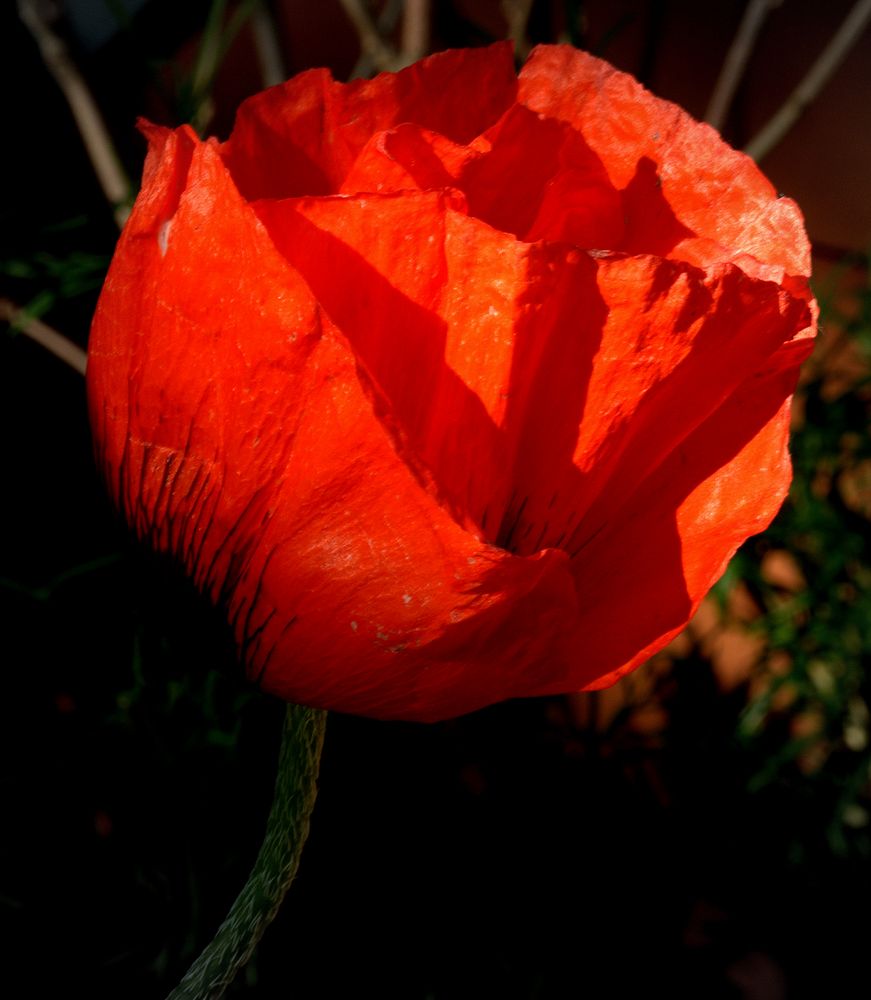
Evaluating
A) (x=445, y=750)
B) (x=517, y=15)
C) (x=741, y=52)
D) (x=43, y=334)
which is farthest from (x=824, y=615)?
(x=43, y=334)

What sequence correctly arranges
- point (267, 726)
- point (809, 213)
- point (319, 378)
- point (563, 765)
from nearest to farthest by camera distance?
point (319, 378)
point (267, 726)
point (563, 765)
point (809, 213)

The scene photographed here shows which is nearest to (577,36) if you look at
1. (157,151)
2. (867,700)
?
(157,151)

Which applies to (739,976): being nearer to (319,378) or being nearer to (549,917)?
(549,917)

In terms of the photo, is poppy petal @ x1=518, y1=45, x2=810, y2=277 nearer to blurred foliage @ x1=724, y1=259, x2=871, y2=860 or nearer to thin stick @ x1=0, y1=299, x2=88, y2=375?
thin stick @ x1=0, y1=299, x2=88, y2=375

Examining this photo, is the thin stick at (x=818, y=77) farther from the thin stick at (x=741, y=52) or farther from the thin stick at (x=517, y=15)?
the thin stick at (x=517, y=15)

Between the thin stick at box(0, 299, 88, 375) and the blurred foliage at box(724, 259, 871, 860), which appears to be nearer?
the thin stick at box(0, 299, 88, 375)

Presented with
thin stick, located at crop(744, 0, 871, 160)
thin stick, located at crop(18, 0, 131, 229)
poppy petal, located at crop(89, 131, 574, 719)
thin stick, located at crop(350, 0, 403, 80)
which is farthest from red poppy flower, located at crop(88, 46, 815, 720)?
thin stick, located at crop(744, 0, 871, 160)
